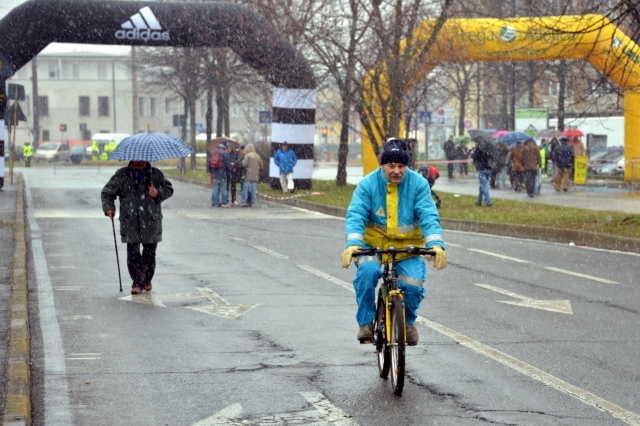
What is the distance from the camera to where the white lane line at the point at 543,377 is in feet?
21.5

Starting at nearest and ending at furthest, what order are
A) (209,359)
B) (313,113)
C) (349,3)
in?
1. (209,359)
2. (349,3)
3. (313,113)

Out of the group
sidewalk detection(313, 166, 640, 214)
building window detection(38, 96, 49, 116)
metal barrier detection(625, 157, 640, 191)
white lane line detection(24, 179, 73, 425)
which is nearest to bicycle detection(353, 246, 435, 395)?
white lane line detection(24, 179, 73, 425)

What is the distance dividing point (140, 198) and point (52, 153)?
7094 centimetres

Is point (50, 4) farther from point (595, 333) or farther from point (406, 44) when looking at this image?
point (595, 333)

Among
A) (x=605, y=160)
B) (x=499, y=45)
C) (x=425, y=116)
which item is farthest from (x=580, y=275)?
(x=605, y=160)

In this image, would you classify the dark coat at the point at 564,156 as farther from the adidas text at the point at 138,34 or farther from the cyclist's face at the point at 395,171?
the cyclist's face at the point at 395,171

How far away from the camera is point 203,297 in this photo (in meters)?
11.8

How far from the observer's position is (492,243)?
18.9 metres

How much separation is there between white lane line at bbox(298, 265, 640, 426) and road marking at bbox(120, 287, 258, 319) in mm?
1797

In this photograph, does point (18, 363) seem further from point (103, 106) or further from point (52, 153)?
point (103, 106)

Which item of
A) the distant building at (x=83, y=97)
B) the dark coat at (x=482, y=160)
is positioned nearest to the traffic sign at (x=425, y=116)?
the dark coat at (x=482, y=160)

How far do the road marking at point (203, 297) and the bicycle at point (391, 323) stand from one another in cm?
323

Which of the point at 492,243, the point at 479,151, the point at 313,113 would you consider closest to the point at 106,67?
the point at 313,113

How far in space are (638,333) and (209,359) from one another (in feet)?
11.9
